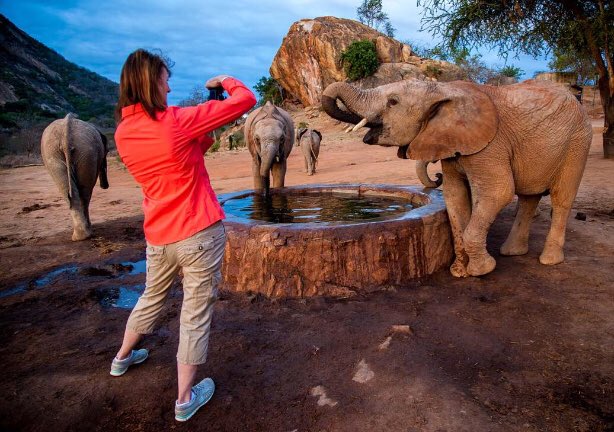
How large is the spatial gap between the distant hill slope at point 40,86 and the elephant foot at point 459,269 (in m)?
38.7

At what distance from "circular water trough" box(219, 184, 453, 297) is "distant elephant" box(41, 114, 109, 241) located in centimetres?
359

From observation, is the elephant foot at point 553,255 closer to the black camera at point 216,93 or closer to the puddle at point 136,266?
the black camera at point 216,93

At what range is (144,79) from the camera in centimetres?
217

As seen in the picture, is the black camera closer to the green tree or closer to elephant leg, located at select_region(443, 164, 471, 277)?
elephant leg, located at select_region(443, 164, 471, 277)

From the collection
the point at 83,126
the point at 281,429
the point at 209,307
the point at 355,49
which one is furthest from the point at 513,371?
the point at 355,49

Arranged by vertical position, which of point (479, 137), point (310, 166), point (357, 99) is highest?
point (357, 99)

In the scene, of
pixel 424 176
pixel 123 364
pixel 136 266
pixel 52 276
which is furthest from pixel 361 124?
pixel 52 276

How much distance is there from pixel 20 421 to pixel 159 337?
42.4 inches

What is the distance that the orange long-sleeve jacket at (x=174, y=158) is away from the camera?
222 centimetres

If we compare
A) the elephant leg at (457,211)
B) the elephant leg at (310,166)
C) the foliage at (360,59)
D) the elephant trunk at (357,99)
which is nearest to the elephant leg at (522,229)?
the elephant leg at (457,211)

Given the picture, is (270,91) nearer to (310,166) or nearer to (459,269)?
(310,166)

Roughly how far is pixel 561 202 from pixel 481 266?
118 centimetres

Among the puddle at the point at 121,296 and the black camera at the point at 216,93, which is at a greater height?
the black camera at the point at 216,93

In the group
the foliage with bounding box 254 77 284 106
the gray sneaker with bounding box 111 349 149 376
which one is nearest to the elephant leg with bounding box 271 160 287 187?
the gray sneaker with bounding box 111 349 149 376
